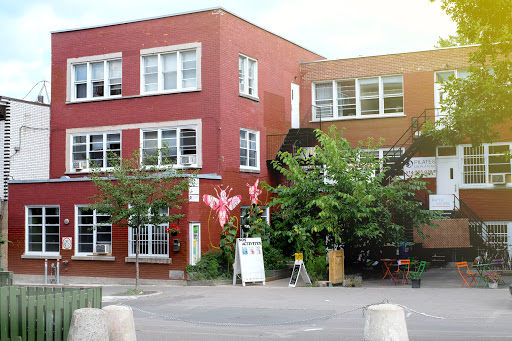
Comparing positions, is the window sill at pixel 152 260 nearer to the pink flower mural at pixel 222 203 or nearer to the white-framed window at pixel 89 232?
the white-framed window at pixel 89 232

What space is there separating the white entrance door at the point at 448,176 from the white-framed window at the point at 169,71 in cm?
1177

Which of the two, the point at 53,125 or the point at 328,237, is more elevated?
the point at 53,125

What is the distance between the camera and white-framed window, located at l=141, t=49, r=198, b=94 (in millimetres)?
27734

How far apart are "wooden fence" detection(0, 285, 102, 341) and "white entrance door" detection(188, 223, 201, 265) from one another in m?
14.5

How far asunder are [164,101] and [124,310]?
19.0 metres

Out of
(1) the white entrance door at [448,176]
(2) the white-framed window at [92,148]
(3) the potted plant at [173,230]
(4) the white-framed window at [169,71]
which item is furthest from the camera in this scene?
(1) the white entrance door at [448,176]

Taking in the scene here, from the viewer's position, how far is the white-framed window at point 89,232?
86.3ft

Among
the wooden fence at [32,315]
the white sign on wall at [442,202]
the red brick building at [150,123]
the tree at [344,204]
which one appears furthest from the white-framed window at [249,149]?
the wooden fence at [32,315]

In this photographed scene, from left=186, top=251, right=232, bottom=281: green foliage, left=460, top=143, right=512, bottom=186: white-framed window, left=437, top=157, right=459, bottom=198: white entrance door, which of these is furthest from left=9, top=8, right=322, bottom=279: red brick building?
left=460, top=143, right=512, bottom=186: white-framed window

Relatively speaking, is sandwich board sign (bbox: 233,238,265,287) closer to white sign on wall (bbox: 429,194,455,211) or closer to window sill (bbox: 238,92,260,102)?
window sill (bbox: 238,92,260,102)

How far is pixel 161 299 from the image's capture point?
65.0 ft

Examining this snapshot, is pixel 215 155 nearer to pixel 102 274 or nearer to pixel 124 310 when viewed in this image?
pixel 102 274

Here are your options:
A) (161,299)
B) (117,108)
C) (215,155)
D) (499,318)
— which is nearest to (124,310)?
(499,318)

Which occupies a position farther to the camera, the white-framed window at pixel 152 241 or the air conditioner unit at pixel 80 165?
the air conditioner unit at pixel 80 165
